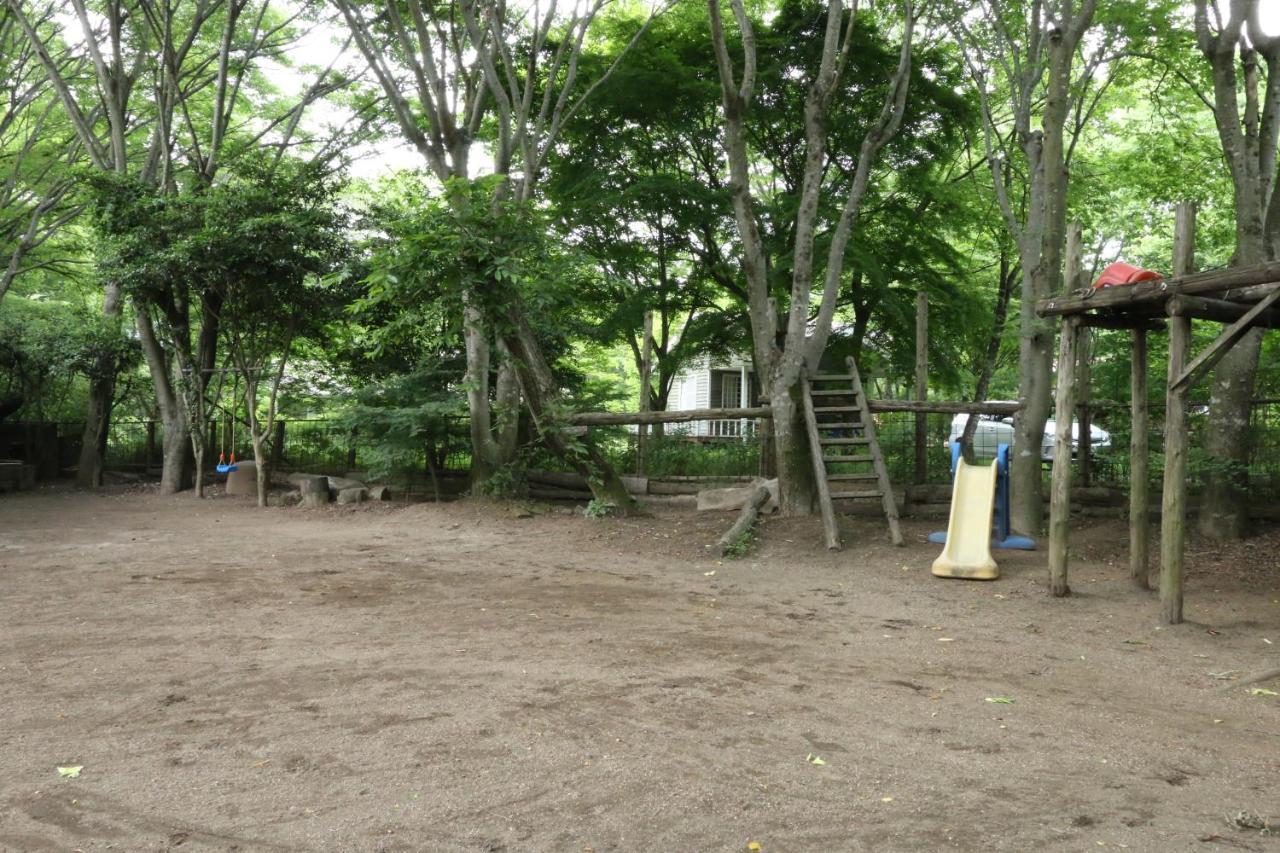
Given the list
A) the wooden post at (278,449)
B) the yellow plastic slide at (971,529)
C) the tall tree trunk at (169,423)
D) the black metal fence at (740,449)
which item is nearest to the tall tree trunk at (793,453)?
the black metal fence at (740,449)

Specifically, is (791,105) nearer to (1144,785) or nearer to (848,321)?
(848,321)

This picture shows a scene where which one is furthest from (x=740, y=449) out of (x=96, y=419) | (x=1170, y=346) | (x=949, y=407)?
(x=96, y=419)

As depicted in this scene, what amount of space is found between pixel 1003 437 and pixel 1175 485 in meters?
11.5

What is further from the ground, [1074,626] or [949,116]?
[949,116]

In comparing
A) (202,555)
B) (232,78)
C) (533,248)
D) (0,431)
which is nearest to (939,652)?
(533,248)

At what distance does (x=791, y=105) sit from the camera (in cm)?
1519

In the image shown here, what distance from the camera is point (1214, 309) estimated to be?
23.5 ft

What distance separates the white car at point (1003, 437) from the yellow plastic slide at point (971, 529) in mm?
832

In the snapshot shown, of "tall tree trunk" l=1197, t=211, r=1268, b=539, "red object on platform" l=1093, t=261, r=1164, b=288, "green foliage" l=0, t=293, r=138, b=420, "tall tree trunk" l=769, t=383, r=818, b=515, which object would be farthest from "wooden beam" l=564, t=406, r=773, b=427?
"green foliage" l=0, t=293, r=138, b=420

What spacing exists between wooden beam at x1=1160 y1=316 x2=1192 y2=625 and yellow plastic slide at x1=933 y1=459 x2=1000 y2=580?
1.91 m

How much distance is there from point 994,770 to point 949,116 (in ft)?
42.4

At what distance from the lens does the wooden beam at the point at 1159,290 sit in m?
6.27

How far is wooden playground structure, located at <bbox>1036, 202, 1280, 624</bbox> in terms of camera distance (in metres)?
6.66

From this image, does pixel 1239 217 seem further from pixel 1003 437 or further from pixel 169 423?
pixel 169 423
